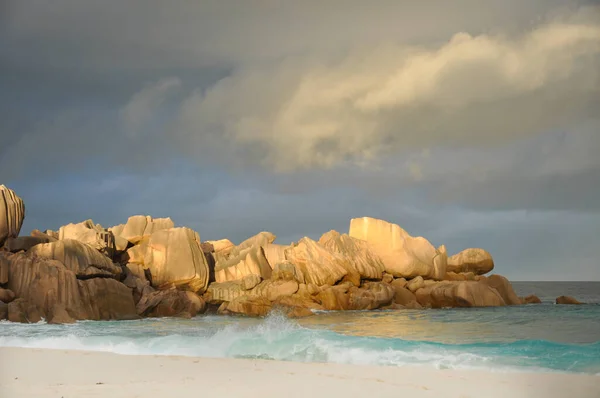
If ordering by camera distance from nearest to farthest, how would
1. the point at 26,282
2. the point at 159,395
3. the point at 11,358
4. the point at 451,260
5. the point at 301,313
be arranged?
the point at 159,395, the point at 11,358, the point at 26,282, the point at 301,313, the point at 451,260

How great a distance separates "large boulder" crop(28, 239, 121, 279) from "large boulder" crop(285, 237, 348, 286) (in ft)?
44.1

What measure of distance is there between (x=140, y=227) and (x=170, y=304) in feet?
42.2

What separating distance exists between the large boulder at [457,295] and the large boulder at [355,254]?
3705 mm

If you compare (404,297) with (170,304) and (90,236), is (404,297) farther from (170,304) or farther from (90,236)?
(90,236)

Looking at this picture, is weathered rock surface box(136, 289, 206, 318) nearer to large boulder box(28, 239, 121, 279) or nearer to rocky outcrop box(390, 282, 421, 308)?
large boulder box(28, 239, 121, 279)

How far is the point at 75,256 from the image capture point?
101ft

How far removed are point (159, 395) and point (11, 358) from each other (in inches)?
232

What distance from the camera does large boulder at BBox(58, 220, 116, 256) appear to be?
118 ft

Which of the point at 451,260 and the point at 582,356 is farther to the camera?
the point at 451,260

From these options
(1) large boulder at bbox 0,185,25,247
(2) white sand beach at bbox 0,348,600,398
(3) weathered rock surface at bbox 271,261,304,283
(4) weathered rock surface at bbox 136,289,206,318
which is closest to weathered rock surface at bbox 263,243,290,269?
(3) weathered rock surface at bbox 271,261,304,283

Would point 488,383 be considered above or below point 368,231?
below

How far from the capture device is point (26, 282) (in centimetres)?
2755

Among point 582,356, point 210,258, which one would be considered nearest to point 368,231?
point 210,258

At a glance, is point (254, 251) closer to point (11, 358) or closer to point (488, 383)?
point (11, 358)
